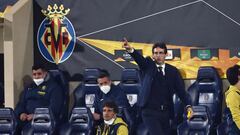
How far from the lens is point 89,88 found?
11.1 metres

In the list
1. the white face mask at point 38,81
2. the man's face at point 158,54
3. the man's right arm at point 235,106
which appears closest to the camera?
the man's right arm at point 235,106

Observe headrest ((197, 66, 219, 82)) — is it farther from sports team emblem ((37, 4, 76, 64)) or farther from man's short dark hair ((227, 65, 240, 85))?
man's short dark hair ((227, 65, 240, 85))

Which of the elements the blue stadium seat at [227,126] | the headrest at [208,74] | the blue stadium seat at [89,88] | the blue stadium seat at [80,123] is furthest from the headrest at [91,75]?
the blue stadium seat at [227,126]

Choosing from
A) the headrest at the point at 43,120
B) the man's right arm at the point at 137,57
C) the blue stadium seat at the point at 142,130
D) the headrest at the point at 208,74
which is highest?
the man's right arm at the point at 137,57

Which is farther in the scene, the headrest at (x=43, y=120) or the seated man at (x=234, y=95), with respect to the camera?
the headrest at (x=43, y=120)

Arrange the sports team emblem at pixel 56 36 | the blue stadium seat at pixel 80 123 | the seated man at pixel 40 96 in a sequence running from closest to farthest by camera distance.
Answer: the blue stadium seat at pixel 80 123 < the seated man at pixel 40 96 < the sports team emblem at pixel 56 36

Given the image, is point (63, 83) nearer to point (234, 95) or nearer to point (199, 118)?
point (199, 118)

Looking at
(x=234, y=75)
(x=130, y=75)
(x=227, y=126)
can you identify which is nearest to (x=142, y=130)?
(x=130, y=75)

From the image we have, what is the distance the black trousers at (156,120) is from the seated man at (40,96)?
2.92 m

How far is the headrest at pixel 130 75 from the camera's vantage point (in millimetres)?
10766

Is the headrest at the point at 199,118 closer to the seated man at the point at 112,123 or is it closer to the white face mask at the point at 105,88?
the seated man at the point at 112,123

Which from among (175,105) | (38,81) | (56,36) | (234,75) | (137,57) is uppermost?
(56,36)

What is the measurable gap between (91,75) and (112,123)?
99.6 inches

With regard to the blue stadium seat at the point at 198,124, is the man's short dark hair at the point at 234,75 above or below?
above
